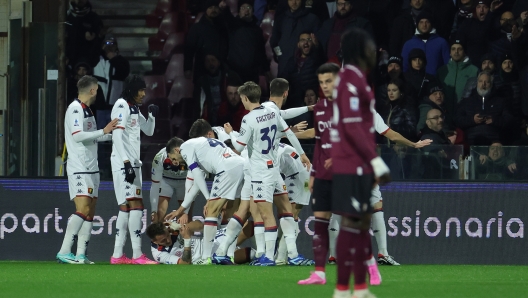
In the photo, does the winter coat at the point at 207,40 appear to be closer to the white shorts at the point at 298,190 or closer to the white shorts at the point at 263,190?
the white shorts at the point at 298,190

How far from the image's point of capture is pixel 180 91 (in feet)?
56.6

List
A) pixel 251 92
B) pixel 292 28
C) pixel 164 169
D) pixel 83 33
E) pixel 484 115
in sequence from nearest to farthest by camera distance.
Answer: pixel 251 92 → pixel 164 169 → pixel 484 115 → pixel 292 28 → pixel 83 33

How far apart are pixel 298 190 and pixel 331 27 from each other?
15.5ft

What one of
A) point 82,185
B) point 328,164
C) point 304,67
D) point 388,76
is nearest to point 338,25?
point 304,67

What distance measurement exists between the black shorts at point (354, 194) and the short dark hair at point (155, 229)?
245 inches

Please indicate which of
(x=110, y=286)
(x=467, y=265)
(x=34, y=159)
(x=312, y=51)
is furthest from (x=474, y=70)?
(x=110, y=286)

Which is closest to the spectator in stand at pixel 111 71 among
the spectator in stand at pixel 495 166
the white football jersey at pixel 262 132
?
the white football jersey at pixel 262 132

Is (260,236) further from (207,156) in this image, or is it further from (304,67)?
(304,67)

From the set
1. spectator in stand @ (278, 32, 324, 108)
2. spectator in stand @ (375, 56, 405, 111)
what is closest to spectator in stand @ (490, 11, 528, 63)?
spectator in stand @ (375, 56, 405, 111)

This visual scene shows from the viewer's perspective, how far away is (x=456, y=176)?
13.1 metres

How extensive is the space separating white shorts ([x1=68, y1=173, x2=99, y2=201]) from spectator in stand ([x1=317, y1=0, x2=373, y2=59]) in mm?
5403

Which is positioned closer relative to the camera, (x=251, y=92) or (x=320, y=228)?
(x=320, y=228)

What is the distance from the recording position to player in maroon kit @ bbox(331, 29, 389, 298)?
6.35 meters

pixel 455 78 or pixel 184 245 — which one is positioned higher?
pixel 455 78
